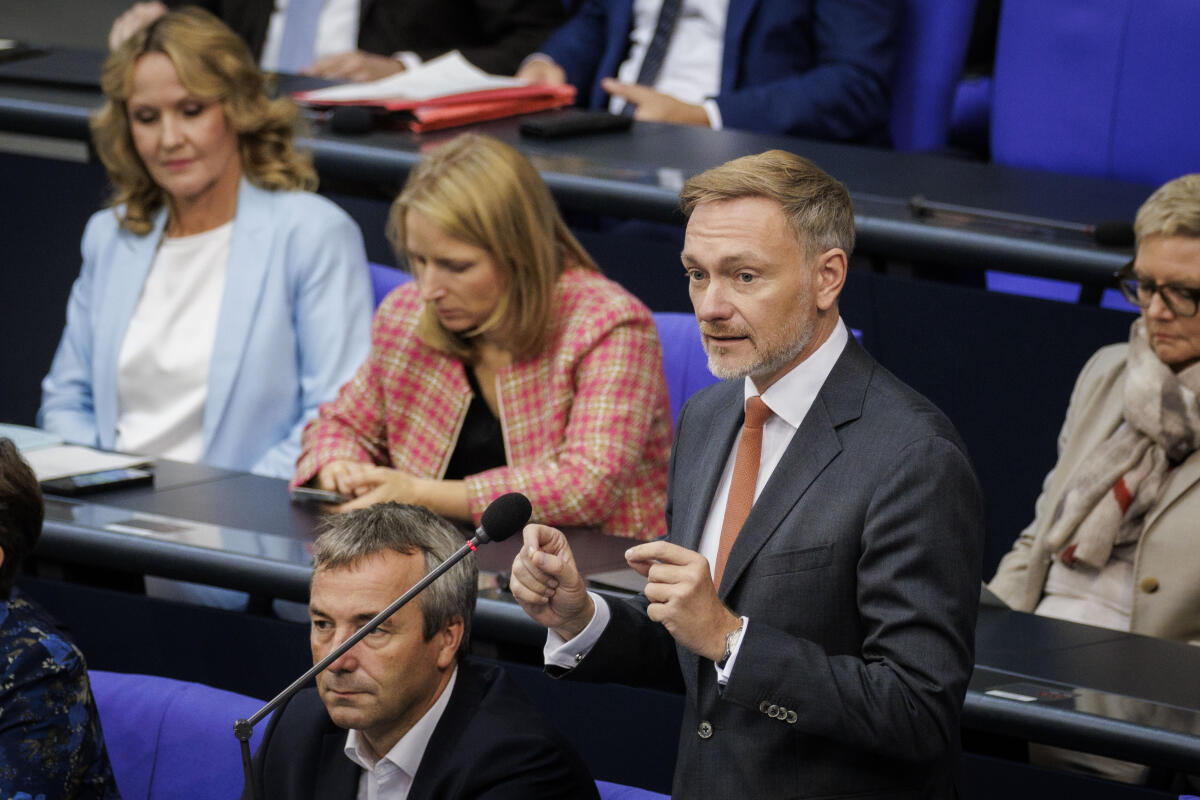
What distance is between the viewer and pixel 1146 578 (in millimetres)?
2141

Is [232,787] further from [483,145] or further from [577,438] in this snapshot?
[483,145]

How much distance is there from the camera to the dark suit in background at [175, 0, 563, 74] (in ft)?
13.2

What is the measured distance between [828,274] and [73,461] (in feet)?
4.49

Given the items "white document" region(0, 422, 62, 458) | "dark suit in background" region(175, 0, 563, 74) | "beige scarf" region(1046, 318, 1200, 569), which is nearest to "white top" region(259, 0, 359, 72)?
"dark suit in background" region(175, 0, 563, 74)

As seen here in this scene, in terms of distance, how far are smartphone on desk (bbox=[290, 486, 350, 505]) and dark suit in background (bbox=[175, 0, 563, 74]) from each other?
1.89m

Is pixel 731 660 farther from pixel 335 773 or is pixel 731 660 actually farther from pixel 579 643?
pixel 335 773

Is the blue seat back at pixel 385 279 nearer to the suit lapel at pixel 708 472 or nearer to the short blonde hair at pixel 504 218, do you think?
the short blonde hair at pixel 504 218

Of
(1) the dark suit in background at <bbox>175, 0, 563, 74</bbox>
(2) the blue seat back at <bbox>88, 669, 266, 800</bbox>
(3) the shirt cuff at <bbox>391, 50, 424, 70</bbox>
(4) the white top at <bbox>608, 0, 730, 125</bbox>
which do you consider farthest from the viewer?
(1) the dark suit in background at <bbox>175, 0, 563, 74</bbox>

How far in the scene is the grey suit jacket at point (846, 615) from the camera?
1290 mm

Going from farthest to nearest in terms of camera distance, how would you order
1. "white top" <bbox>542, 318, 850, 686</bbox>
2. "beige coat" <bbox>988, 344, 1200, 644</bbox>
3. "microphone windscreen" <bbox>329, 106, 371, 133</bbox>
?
"microphone windscreen" <bbox>329, 106, 371, 133</bbox> → "beige coat" <bbox>988, 344, 1200, 644</bbox> → "white top" <bbox>542, 318, 850, 686</bbox>

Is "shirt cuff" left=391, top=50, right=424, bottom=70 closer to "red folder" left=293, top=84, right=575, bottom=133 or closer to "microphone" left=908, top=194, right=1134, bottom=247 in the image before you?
"red folder" left=293, top=84, right=575, bottom=133

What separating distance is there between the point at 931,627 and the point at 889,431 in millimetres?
159

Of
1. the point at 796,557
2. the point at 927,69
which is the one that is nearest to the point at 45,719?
the point at 796,557

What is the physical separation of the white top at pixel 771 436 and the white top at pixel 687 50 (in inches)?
86.9
